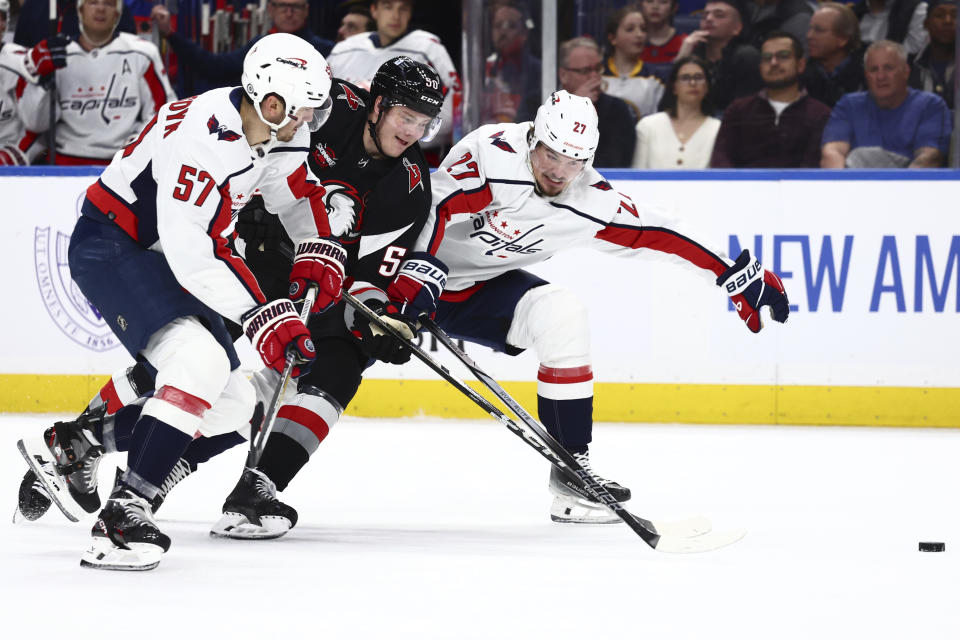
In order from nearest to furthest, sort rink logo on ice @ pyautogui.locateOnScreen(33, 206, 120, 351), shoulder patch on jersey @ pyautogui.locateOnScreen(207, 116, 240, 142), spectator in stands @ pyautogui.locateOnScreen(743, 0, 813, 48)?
shoulder patch on jersey @ pyautogui.locateOnScreen(207, 116, 240, 142) → rink logo on ice @ pyautogui.locateOnScreen(33, 206, 120, 351) → spectator in stands @ pyautogui.locateOnScreen(743, 0, 813, 48)

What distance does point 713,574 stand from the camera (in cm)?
287

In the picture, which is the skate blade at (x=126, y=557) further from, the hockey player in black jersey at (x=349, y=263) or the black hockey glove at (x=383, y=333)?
the black hockey glove at (x=383, y=333)

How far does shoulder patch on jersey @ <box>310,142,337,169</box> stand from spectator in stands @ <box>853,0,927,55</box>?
3188 mm

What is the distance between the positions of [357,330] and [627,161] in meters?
2.54

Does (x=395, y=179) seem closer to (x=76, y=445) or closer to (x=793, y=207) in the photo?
(x=76, y=445)

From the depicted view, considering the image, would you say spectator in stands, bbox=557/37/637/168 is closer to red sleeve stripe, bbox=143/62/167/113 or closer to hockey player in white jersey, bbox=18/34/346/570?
red sleeve stripe, bbox=143/62/167/113

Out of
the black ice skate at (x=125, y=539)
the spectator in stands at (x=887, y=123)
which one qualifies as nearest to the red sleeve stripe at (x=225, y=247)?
the black ice skate at (x=125, y=539)

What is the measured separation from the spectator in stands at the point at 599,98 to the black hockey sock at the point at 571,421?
2.34 meters

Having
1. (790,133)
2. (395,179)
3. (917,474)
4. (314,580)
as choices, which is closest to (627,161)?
(790,133)

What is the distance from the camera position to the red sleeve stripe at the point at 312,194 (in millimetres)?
3307

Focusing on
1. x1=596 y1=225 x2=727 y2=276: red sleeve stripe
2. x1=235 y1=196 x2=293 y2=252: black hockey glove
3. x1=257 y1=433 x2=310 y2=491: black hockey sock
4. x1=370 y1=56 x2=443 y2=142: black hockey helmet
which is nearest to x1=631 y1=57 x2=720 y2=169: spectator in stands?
x1=596 y1=225 x2=727 y2=276: red sleeve stripe

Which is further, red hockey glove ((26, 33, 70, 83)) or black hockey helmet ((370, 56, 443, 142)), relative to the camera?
red hockey glove ((26, 33, 70, 83))

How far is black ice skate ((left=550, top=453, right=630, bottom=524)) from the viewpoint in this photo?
359cm

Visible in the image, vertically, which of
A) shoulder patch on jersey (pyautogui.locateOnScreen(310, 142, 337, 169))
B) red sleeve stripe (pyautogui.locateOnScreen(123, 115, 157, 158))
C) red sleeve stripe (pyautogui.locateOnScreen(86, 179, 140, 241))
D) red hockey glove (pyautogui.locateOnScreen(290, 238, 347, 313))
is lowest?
red hockey glove (pyautogui.locateOnScreen(290, 238, 347, 313))
